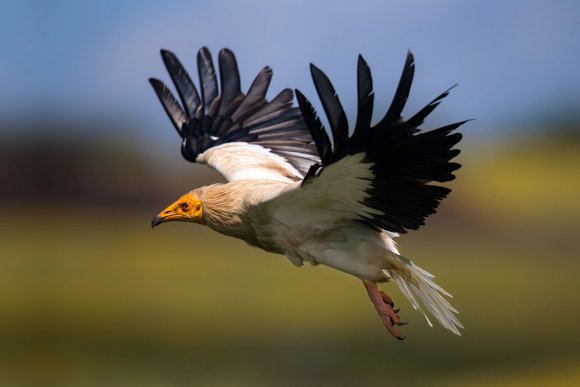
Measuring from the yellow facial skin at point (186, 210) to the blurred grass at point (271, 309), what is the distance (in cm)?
1246

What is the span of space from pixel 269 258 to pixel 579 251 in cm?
993

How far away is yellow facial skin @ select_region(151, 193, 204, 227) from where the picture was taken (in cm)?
683

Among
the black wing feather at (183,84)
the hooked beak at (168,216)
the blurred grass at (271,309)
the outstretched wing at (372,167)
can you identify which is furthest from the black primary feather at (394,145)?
the blurred grass at (271,309)

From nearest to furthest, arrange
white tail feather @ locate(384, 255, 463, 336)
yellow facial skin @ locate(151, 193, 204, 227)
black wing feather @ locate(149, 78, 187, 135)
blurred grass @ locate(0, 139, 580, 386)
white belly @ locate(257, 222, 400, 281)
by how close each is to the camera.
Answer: white belly @ locate(257, 222, 400, 281) → white tail feather @ locate(384, 255, 463, 336) → yellow facial skin @ locate(151, 193, 204, 227) → black wing feather @ locate(149, 78, 187, 135) → blurred grass @ locate(0, 139, 580, 386)

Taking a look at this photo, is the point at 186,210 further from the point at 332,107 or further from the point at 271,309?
the point at 271,309

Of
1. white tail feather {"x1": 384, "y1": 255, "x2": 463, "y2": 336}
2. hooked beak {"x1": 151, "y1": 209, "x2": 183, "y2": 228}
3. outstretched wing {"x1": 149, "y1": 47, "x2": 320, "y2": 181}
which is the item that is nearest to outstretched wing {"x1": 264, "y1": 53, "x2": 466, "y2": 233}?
white tail feather {"x1": 384, "y1": 255, "x2": 463, "y2": 336}

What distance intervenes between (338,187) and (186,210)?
110 cm

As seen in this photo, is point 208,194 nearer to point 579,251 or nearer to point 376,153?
point 376,153

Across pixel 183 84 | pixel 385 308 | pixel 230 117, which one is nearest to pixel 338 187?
pixel 385 308

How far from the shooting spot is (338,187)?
20.0ft

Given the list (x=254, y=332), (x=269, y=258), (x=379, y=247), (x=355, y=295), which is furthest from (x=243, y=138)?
(x=269, y=258)

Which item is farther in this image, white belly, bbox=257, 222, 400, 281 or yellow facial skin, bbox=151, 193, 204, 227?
yellow facial skin, bbox=151, 193, 204, 227

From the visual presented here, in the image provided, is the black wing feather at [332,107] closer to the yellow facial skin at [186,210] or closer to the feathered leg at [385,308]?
the feathered leg at [385,308]

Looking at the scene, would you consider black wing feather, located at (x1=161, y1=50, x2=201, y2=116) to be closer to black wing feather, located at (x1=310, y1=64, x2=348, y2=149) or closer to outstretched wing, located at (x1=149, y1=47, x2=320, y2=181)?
outstretched wing, located at (x1=149, y1=47, x2=320, y2=181)
